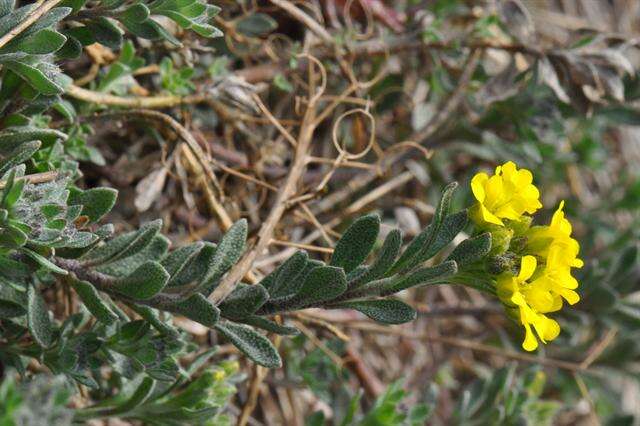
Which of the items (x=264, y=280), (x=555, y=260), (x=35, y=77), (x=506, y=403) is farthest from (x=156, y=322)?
(x=506, y=403)

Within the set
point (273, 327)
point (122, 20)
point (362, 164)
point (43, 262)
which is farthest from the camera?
point (362, 164)

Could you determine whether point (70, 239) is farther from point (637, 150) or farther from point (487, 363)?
point (637, 150)

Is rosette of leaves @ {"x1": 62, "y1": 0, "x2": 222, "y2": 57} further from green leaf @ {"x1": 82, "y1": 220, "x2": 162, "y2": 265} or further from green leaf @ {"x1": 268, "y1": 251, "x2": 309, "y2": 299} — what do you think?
green leaf @ {"x1": 268, "y1": 251, "x2": 309, "y2": 299}

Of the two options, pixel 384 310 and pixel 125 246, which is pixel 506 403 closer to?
pixel 384 310

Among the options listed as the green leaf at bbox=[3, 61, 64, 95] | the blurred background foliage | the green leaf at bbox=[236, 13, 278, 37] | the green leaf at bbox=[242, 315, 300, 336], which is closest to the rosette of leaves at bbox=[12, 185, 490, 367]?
the green leaf at bbox=[242, 315, 300, 336]

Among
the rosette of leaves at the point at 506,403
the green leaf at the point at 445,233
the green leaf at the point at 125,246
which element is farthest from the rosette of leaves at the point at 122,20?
the rosette of leaves at the point at 506,403

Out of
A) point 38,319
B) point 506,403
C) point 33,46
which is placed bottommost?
point 506,403
